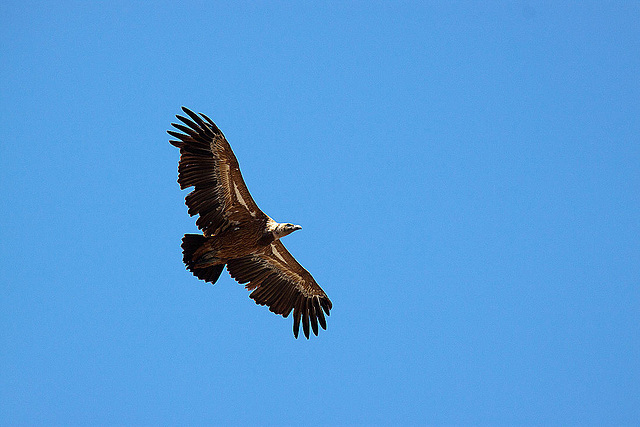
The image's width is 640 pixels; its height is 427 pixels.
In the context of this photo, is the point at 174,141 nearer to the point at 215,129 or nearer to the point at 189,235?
the point at 215,129

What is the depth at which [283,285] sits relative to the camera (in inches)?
779

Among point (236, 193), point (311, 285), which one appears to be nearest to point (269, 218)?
point (236, 193)

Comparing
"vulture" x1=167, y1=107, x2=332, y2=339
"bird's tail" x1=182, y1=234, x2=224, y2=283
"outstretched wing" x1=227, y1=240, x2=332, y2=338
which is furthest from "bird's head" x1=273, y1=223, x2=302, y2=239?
"bird's tail" x1=182, y1=234, x2=224, y2=283

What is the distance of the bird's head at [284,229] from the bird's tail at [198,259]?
1.61 metres

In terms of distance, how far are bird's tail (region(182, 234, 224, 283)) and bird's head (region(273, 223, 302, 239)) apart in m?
1.61

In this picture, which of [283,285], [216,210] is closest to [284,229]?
[216,210]

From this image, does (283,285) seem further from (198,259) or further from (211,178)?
(211,178)

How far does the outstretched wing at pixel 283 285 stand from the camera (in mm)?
19484

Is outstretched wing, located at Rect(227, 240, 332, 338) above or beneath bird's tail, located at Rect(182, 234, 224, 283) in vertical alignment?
above

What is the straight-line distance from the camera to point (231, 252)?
1823cm

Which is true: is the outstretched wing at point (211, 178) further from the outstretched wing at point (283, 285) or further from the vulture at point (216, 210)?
the outstretched wing at point (283, 285)

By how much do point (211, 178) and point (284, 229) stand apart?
2060 mm

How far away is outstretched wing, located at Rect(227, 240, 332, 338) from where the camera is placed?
19484mm

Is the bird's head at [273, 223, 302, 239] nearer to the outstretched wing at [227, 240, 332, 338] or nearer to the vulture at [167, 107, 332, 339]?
the vulture at [167, 107, 332, 339]
